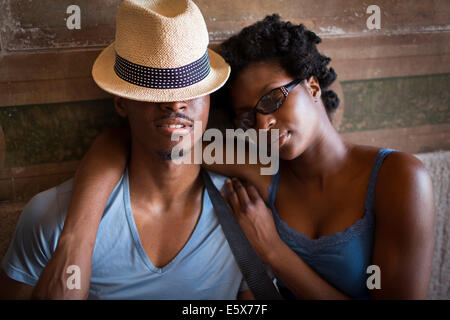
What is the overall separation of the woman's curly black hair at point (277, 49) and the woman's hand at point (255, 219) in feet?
1.74

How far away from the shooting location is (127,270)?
1.64 metres

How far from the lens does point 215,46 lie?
1.87 metres

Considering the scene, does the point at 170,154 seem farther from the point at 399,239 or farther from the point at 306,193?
the point at 399,239

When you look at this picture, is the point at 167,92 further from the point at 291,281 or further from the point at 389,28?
the point at 389,28

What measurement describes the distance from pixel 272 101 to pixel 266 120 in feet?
0.26

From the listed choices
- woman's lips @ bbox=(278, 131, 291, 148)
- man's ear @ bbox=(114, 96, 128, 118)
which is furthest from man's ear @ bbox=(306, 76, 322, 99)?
man's ear @ bbox=(114, 96, 128, 118)

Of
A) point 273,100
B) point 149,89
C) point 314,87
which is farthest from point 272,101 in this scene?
point 149,89

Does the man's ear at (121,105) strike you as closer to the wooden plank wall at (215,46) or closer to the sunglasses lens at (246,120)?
the wooden plank wall at (215,46)

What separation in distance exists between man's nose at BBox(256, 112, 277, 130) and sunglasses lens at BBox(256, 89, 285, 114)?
2 cm

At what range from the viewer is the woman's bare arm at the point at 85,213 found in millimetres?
1279

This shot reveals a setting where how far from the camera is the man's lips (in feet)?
4.79

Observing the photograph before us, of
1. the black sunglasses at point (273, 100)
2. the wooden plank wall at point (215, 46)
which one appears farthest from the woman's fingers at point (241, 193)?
the wooden plank wall at point (215, 46)
